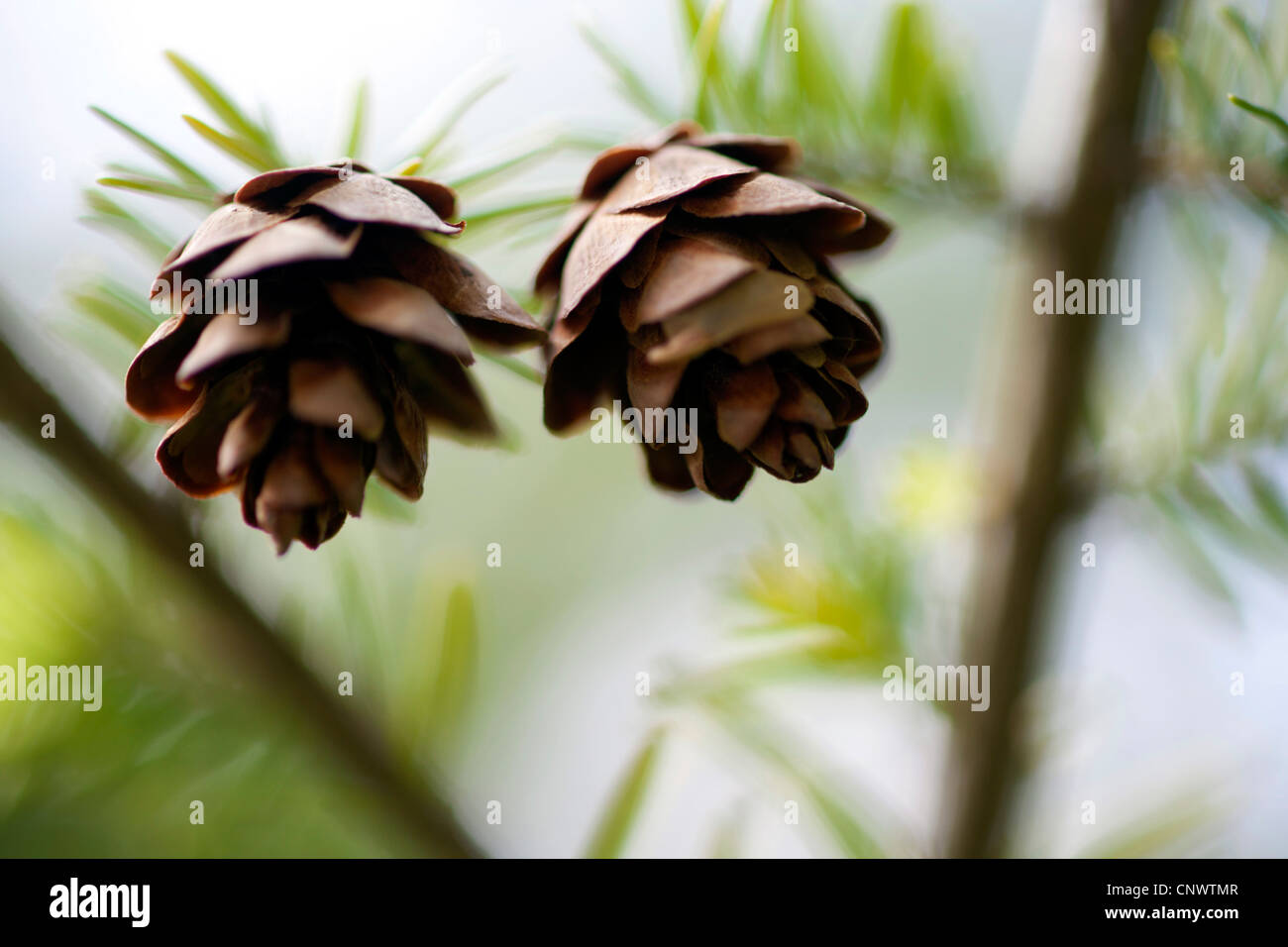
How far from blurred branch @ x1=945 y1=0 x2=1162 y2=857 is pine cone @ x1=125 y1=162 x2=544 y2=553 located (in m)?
0.23

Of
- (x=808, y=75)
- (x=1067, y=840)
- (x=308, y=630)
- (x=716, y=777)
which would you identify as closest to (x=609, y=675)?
(x=716, y=777)

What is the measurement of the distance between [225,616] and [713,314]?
0.20 meters

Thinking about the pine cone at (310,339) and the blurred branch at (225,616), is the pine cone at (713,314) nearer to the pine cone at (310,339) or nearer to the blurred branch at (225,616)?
the pine cone at (310,339)

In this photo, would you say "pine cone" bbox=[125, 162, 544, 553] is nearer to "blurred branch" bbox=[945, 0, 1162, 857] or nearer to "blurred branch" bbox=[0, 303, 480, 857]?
"blurred branch" bbox=[0, 303, 480, 857]

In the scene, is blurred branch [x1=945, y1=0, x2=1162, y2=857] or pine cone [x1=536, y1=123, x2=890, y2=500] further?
blurred branch [x1=945, y1=0, x2=1162, y2=857]

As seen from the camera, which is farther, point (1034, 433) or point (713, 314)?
point (1034, 433)

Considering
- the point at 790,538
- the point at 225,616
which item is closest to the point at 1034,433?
the point at 790,538

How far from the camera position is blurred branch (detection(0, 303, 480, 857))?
26cm

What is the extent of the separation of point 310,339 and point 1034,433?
0.29 m

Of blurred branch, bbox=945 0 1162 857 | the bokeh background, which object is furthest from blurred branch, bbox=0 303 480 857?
blurred branch, bbox=945 0 1162 857

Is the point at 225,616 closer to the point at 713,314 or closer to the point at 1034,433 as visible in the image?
the point at 713,314

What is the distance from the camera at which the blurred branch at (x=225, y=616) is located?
0.26 metres

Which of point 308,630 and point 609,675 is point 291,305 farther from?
point 609,675

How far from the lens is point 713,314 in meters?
0.20
